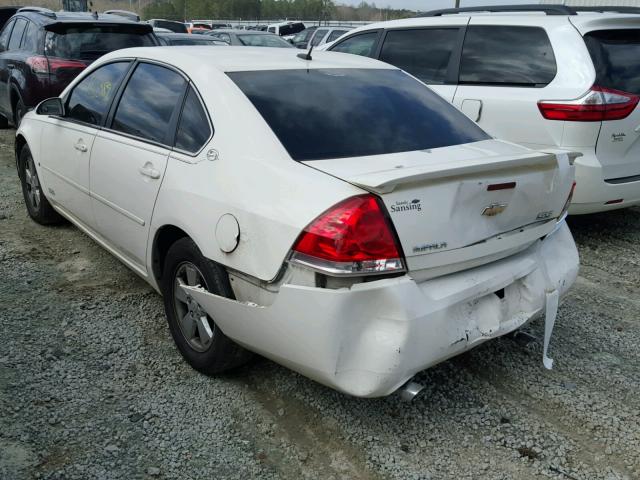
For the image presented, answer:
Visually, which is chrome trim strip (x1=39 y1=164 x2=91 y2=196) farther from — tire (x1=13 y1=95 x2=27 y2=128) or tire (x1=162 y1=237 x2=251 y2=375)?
tire (x1=13 y1=95 x2=27 y2=128)

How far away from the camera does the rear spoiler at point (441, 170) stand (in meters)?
2.36

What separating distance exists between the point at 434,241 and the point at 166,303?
1572 millimetres

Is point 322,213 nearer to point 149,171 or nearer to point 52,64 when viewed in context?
point 149,171

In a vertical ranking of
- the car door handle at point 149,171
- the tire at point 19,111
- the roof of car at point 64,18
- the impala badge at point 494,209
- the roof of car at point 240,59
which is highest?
the roof of car at point 240,59

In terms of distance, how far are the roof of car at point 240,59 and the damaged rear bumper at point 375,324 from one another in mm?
1228

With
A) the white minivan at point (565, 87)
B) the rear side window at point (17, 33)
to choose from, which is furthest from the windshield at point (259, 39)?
the white minivan at point (565, 87)

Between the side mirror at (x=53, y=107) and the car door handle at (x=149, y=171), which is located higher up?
the side mirror at (x=53, y=107)

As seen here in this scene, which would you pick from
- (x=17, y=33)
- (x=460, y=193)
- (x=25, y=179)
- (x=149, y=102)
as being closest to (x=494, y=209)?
(x=460, y=193)

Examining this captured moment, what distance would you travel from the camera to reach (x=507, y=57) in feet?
17.7

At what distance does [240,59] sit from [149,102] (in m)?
0.60

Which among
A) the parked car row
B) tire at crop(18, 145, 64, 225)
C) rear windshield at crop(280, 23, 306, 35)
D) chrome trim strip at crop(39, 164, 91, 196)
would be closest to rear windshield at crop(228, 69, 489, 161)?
the parked car row

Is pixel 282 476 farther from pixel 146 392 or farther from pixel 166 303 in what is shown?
pixel 166 303

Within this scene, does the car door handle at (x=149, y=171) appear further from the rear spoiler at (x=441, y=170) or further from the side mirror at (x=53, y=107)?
the side mirror at (x=53, y=107)

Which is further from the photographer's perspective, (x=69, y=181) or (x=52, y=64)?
(x=52, y=64)
